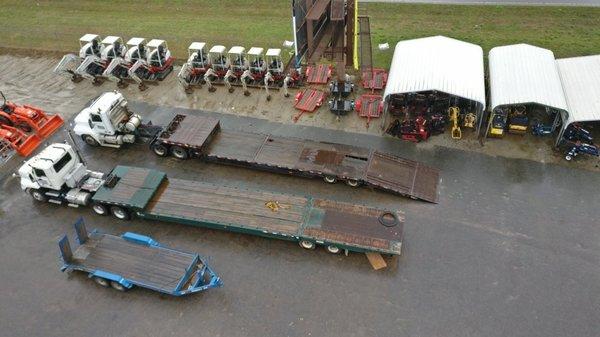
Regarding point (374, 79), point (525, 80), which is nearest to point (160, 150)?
point (374, 79)

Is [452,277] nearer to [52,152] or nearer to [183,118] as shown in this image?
[183,118]

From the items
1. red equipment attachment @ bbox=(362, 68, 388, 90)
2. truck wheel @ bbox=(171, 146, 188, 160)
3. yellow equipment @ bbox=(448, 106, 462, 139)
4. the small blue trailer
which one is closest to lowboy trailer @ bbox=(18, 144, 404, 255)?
the small blue trailer

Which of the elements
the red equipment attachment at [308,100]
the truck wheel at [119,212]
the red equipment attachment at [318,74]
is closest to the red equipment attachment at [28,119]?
the truck wheel at [119,212]

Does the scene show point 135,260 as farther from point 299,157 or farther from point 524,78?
point 524,78

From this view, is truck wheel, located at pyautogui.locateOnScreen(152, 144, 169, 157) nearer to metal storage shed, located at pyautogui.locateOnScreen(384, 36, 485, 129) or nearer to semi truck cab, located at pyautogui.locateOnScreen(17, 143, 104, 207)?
semi truck cab, located at pyautogui.locateOnScreen(17, 143, 104, 207)

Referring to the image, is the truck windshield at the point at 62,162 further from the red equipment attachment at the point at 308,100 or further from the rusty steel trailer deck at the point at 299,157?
the red equipment attachment at the point at 308,100
